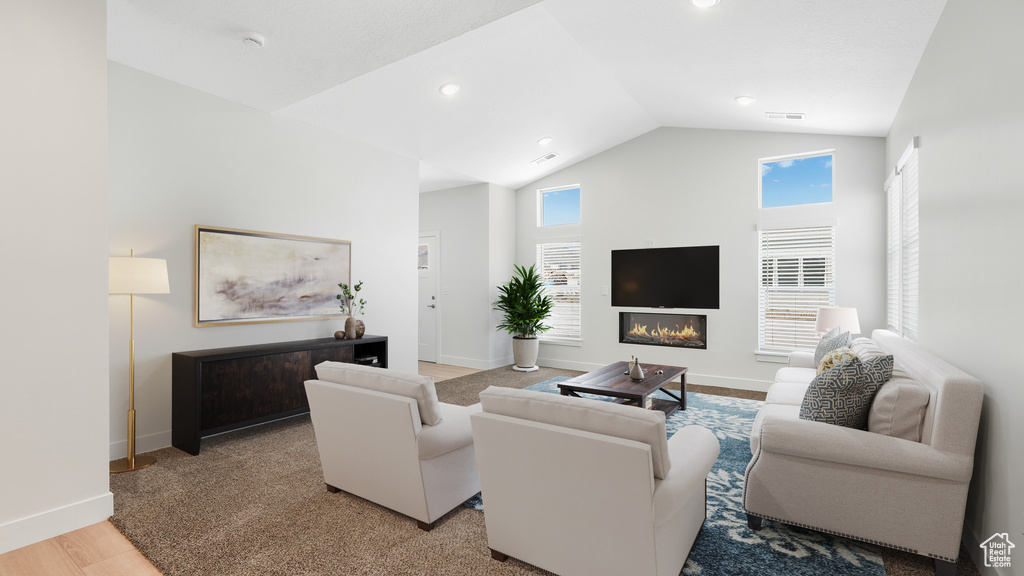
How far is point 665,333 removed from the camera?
6.29 m

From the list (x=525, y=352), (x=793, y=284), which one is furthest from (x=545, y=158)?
(x=793, y=284)

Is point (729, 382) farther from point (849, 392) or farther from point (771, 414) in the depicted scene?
point (849, 392)

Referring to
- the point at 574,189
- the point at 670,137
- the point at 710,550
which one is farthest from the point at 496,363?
the point at 710,550

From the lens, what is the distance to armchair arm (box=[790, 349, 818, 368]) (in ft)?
14.6

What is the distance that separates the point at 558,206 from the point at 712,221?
223 centimetres

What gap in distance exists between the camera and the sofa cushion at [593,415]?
5.44 ft

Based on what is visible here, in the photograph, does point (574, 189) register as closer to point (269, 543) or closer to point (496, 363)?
point (496, 363)

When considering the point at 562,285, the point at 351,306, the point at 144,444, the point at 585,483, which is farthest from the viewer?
the point at 562,285

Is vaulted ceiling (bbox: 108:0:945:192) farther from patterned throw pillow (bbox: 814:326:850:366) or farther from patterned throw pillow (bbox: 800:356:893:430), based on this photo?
patterned throw pillow (bbox: 800:356:893:430)

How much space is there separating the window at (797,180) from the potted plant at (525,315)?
3.07m

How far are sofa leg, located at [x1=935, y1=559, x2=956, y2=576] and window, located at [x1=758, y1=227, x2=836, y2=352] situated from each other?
3.79m

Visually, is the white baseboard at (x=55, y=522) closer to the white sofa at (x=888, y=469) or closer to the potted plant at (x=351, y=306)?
the potted plant at (x=351, y=306)

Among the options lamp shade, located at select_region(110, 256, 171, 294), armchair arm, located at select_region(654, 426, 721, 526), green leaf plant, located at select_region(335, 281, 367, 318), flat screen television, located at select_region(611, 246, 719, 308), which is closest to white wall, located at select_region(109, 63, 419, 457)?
green leaf plant, located at select_region(335, 281, 367, 318)

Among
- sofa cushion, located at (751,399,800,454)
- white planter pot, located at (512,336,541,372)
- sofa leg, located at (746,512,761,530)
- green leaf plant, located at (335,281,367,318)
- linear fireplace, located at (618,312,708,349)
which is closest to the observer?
sofa leg, located at (746,512,761,530)
